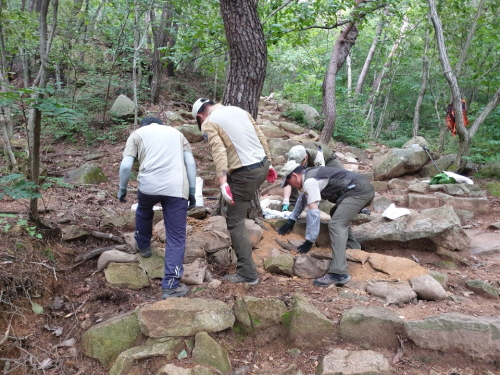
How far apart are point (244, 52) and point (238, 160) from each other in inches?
72.4

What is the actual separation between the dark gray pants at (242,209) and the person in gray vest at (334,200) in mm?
634

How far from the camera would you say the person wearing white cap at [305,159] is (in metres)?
5.24

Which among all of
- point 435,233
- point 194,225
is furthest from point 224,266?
point 435,233

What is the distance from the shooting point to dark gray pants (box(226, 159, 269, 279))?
3529mm

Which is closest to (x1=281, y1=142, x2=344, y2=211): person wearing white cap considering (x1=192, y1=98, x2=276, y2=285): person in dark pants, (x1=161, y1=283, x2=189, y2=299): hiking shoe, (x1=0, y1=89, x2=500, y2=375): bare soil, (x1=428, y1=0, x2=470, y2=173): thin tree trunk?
(x1=0, y1=89, x2=500, y2=375): bare soil

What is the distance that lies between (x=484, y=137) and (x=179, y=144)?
1024cm

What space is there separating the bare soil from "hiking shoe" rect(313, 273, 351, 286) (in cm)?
9

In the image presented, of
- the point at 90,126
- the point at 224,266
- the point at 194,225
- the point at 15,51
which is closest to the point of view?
the point at 224,266

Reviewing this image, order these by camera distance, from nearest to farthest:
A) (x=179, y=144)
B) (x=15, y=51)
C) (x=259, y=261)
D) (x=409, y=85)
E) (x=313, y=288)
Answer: (x=179, y=144)
(x=313, y=288)
(x=259, y=261)
(x=15, y=51)
(x=409, y=85)

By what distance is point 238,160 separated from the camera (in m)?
3.49

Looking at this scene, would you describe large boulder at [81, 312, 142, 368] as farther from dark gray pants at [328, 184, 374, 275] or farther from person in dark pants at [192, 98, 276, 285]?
dark gray pants at [328, 184, 374, 275]

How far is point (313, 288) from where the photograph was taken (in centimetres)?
372

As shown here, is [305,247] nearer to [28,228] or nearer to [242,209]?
[242,209]

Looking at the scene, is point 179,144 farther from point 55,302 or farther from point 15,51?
point 15,51
